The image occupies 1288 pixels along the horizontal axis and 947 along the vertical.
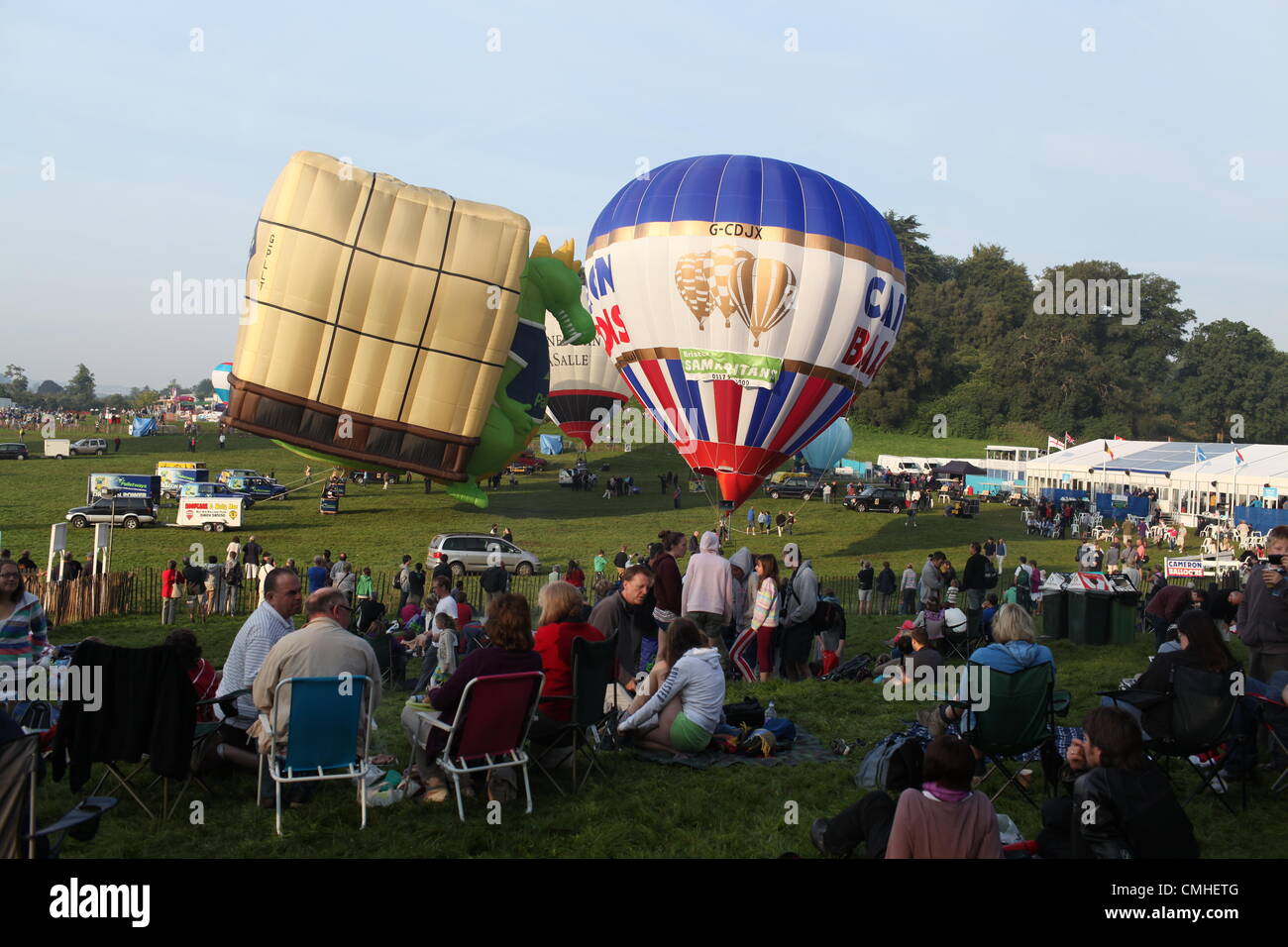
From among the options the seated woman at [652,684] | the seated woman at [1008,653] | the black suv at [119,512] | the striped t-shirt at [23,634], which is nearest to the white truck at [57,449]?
the black suv at [119,512]

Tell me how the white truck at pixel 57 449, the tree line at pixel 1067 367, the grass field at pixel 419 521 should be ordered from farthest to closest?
1. the tree line at pixel 1067 367
2. the white truck at pixel 57 449
3. the grass field at pixel 419 521

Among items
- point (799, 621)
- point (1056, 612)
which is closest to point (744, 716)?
point (799, 621)

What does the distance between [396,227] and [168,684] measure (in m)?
18.3

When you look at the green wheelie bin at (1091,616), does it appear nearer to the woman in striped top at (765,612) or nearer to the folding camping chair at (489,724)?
the woman in striped top at (765,612)

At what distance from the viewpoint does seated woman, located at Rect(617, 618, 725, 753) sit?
24.3 feet

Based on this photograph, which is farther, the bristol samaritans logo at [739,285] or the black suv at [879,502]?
the black suv at [879,502]

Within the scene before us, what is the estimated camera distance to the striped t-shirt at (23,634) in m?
6.40

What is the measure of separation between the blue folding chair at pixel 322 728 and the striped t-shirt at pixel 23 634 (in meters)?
1.91

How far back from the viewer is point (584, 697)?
21.8 ft

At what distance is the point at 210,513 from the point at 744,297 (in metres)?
17.7
